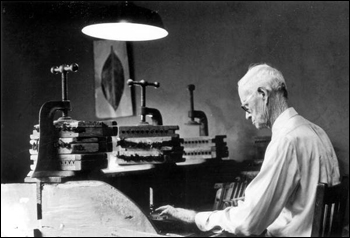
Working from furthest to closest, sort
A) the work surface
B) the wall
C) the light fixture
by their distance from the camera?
1. the wall
2. the light fixture
3. the work surface

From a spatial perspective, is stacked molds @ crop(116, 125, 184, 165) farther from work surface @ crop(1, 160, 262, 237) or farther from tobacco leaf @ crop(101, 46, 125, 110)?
tobacco leaf @ crop(101, 46, 125, 110)

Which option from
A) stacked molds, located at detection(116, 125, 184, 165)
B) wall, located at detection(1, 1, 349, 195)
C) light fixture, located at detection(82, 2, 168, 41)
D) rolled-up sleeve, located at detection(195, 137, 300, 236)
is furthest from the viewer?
wall, located at detection(1, 1, 349, 195)

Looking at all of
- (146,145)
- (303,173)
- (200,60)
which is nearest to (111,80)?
(200,60)

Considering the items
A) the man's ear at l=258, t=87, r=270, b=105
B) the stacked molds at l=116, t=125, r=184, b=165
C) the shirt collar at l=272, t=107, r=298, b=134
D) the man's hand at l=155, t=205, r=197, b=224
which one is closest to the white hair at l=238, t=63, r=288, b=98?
the man's ear at l=258, t=87, r=270, b=105

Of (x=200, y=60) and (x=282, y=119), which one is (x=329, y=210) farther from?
(x=200, y=60)

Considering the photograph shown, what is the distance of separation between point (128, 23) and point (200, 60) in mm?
2335

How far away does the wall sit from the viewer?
4.40 meters

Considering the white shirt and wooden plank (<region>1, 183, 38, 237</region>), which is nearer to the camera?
the white shirt

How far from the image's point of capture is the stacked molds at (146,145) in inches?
125

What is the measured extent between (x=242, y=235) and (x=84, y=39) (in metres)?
4.60

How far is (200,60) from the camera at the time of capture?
5.26 m

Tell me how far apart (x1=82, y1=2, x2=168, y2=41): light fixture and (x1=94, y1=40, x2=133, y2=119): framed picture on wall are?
2.39 metres

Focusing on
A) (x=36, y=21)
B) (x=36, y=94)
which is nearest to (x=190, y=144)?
(x=36, y=94)

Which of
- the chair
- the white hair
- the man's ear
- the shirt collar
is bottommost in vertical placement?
the chair
